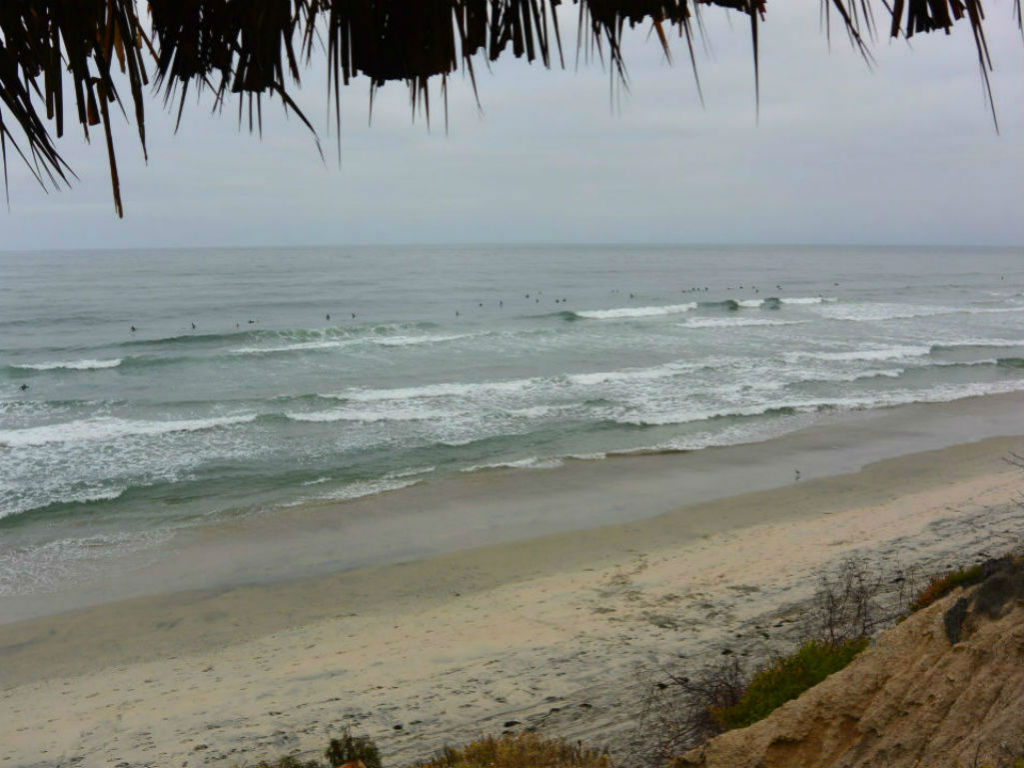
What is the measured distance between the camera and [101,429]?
16.8 metres

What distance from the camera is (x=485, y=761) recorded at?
14.0ft

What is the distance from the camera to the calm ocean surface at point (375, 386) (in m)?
12.9

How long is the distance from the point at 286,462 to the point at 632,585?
757 cm

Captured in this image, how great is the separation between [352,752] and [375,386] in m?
16.3

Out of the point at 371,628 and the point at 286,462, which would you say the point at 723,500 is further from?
the point at 286,462

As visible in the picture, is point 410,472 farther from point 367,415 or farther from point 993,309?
point 993,309

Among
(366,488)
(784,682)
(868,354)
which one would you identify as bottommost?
(366,488)

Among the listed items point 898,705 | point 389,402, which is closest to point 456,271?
point 389,402

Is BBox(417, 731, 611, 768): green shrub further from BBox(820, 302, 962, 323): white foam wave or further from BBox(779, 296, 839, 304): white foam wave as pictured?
BBox(779, 296, 839, 304): white foam wave

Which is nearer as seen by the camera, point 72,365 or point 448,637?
point 448,637

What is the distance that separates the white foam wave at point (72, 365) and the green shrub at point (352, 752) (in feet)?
70.9

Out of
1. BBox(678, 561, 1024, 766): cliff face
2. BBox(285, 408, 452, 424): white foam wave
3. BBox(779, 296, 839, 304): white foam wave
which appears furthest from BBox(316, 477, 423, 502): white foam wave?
BBox(779, 296, 839, 304): white foam wave

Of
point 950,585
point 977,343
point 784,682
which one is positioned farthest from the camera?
point 977,343

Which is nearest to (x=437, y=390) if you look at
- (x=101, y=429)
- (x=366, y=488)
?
(x=101, y=429)
